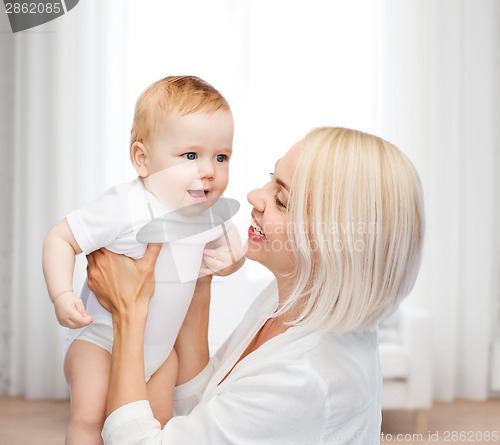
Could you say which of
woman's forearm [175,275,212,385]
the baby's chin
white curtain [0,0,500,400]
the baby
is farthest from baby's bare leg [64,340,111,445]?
white curtain [0,0,500,400]

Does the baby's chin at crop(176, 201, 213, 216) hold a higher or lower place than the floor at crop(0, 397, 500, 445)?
higher

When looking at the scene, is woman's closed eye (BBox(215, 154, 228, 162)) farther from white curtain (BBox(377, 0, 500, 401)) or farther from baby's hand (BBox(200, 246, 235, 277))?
white curtain (BBox(377, 0, 500, 401))

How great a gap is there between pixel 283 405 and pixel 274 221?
0.86 ft

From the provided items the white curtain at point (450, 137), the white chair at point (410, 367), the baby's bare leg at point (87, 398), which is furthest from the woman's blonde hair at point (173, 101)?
the white curtain at point (450, 137)

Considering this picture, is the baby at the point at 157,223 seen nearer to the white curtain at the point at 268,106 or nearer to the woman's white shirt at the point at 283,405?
the woman's white shirt at the point at 283,405

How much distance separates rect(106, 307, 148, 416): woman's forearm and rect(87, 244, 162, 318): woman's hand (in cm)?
2

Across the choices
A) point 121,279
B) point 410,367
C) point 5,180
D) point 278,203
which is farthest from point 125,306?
point 5,180

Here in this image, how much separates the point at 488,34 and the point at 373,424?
2444 millimetres

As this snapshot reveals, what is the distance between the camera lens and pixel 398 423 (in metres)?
2.81

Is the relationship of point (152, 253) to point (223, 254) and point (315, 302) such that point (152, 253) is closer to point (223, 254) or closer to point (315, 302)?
point (223, 254)

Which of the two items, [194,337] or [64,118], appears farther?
[64,118]

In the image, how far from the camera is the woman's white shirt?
964 mm

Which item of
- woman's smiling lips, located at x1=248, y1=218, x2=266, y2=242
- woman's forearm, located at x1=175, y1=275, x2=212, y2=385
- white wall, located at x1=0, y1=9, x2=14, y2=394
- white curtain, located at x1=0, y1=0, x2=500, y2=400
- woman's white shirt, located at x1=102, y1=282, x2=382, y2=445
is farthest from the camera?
white wall, located at x1=0, y1=9, x2=14, y2=394

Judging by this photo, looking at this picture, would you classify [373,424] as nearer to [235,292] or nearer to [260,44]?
[235,292]
